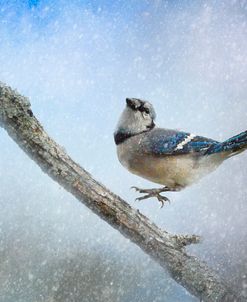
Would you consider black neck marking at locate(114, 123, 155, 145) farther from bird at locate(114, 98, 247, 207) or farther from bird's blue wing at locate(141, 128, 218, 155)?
bird's blue wing at locate(141, 128, 218, 155)

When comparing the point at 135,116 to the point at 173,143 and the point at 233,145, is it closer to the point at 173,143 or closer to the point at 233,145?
the point at 173,143

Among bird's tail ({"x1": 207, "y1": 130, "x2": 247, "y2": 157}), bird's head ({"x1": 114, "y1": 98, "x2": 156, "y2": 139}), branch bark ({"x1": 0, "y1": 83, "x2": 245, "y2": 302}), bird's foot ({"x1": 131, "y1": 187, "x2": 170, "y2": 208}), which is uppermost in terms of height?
bird's tail ({"x1": 207, "y1": 130, "x2": 247, "y2": 157})

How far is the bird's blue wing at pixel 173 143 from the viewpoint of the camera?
4.85m

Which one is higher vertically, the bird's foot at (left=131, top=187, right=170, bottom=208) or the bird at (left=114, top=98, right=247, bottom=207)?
the bird at (left=114, top=98, right=247, bottom=207)

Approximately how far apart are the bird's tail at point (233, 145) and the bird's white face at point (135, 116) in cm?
78

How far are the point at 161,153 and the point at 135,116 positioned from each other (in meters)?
0.45

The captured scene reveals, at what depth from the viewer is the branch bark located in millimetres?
4098

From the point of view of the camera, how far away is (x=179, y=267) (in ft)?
14.9

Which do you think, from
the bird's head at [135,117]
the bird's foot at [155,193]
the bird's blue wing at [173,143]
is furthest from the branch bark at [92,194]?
the bird's head at [135,117]

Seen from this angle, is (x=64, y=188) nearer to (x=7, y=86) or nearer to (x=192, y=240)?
(x=7, y=86)

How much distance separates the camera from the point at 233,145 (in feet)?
14.9

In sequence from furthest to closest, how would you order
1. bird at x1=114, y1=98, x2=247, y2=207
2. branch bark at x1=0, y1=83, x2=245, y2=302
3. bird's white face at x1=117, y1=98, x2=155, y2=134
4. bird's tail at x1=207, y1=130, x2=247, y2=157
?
bird's white face at x1=117, y1=98, x2=155, y2=134
bird at x1=114, y1=98, x2=247, y2=207
bird's tail at x1=207, y1=130, x2=247, y2=157
branch bark at x1=0, y1=83, x2=245, y2=302

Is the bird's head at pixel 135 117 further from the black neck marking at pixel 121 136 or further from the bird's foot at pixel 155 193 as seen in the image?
the bird's foot at pixel 155 193

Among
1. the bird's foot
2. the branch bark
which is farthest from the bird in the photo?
the branch bark
